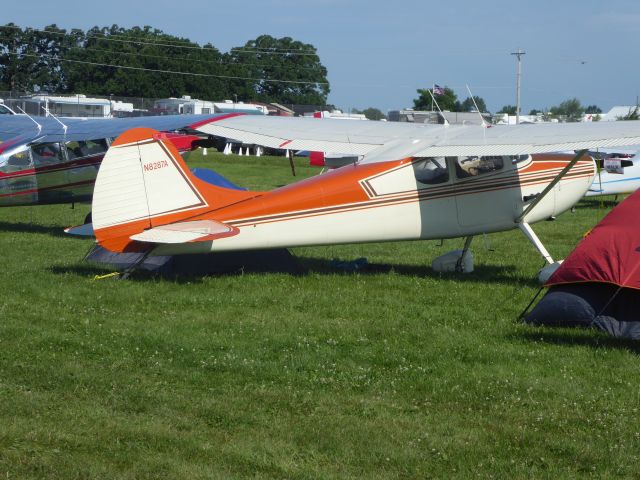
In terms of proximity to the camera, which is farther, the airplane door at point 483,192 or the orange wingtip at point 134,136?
the airplane door at point 483,192

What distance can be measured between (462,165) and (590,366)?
161 inches

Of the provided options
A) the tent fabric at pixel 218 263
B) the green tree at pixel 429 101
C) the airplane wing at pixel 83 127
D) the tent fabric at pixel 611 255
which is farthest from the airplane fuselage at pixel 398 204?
the green tree at pixel 429 101

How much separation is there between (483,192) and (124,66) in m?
83.5

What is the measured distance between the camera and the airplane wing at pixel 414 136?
970 centimetres

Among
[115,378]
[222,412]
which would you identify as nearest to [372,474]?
[222,412]

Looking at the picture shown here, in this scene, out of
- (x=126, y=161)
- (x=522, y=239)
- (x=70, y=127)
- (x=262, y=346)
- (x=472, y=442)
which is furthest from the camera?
(x=70, y=127)

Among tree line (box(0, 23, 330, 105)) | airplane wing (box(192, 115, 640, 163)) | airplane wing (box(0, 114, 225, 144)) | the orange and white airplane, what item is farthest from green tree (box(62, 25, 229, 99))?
the orange and white airplane

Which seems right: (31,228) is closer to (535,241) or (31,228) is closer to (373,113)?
(535,241)

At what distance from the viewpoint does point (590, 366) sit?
700 centimetres

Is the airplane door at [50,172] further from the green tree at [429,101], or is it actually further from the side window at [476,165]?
the green tree at [429,101]

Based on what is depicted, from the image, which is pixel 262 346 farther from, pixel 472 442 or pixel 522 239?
pixel 522 239

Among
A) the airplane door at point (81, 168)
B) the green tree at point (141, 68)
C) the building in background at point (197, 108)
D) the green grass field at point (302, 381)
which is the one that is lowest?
the green grass field at point (302, 381)

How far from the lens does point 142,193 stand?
32.1 feet

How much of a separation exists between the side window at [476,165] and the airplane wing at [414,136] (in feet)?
0.83
